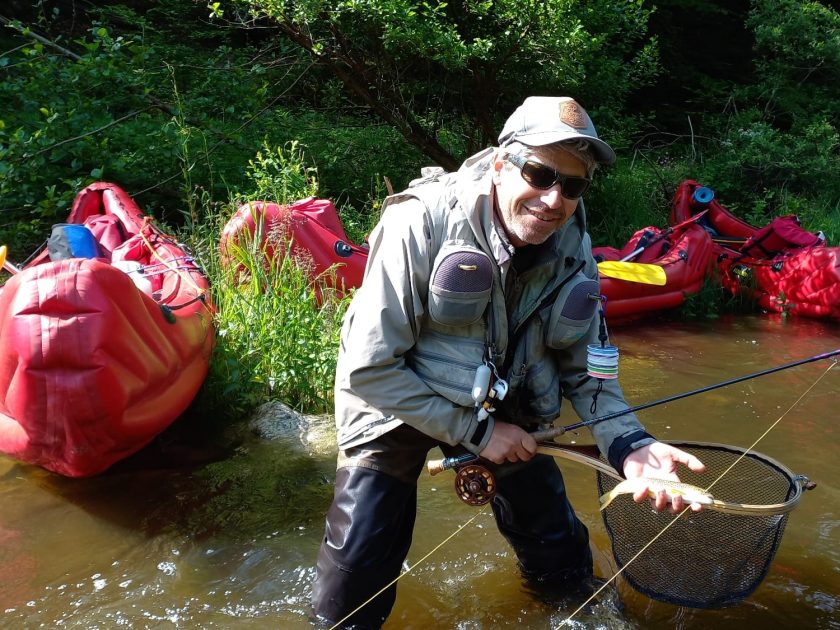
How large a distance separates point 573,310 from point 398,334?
0.59 m

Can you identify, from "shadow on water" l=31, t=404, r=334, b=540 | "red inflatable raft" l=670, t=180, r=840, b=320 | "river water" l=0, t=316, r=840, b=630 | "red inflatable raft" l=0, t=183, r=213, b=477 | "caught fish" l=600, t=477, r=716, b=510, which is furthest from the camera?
"red inflatable raft" l=670, t=180, r=840, b=320

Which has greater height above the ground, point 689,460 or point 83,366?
point 689,460

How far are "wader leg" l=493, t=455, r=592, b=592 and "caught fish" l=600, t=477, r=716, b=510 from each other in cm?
52

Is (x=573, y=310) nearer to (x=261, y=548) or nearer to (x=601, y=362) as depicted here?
(x=601, y=362)

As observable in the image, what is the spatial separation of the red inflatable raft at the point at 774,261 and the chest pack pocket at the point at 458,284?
635 centimetres

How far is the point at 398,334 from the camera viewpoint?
2.48 metres

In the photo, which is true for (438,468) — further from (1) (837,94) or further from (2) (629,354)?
A: (1) (837,94)

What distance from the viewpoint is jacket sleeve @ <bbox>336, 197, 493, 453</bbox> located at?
8.08ft

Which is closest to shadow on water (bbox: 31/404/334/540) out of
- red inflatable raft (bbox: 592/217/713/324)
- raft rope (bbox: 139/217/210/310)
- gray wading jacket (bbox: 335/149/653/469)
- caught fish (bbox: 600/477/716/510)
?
raft rope (bbox: 139/217/210/310)

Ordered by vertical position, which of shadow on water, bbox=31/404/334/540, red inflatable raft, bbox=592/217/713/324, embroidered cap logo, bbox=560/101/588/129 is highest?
embroidered cap logo, bbox=560/101/588/129

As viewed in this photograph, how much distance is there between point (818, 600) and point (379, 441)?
2112 mm

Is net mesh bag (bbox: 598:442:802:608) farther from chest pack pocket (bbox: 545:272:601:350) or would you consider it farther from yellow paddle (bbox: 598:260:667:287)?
yellow paddle (bbox: 598:260:667:287)

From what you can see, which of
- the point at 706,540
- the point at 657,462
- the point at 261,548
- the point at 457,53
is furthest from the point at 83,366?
the point at 457,53

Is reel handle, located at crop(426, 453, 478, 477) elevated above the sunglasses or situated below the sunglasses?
below
